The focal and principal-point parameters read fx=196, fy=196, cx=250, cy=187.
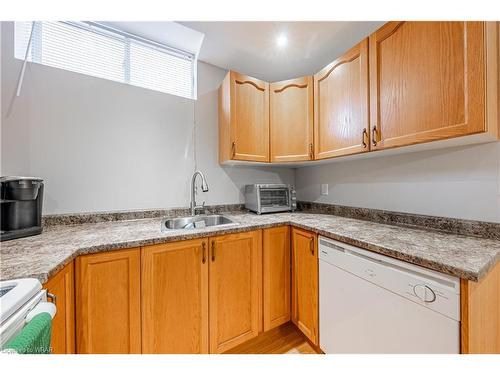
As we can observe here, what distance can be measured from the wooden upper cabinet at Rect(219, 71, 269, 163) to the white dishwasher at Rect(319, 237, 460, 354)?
3.18 feet

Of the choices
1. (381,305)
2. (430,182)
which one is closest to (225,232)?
(381,305)

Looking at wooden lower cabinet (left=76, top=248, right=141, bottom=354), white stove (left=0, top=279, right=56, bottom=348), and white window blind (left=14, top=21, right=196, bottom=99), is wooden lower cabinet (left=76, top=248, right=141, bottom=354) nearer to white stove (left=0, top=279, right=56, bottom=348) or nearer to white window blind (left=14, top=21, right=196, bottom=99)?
white stove (left=0, top=279, right=56, bottom=348)

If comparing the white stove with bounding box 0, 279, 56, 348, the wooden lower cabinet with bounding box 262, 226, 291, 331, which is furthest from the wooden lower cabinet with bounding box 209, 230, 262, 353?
the white stove with bounding box 0, 279, 56, 348

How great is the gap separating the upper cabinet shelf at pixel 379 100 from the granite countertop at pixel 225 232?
0.51 m

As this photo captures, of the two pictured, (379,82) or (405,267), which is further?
(379,82)

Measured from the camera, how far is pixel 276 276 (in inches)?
57.2

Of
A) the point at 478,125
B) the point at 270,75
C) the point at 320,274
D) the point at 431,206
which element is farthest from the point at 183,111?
the point at 431,206

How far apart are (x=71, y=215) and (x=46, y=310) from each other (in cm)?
106

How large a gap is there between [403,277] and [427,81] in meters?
0.95

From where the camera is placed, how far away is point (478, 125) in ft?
2.70

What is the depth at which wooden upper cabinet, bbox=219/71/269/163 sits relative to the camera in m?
1.70

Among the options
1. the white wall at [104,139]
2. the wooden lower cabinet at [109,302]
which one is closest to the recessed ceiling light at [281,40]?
the white wall at [104,139]
